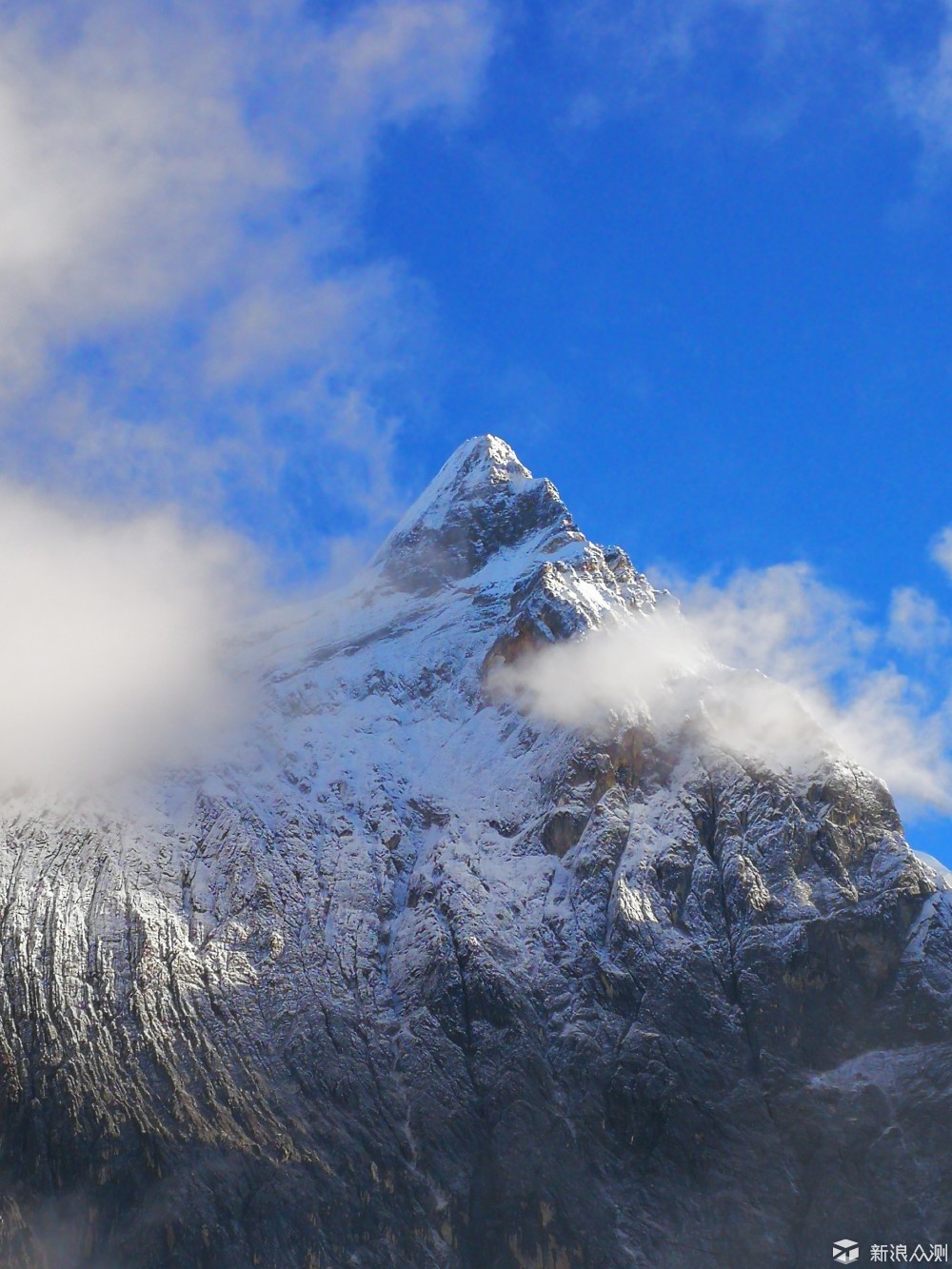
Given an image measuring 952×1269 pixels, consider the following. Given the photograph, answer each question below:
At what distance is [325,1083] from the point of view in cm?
11875

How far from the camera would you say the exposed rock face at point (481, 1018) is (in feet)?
358

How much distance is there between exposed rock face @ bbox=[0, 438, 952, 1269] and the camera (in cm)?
10906

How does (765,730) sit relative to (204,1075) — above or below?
above

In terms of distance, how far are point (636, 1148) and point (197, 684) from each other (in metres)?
80.4

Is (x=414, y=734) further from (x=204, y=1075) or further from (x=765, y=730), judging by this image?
(x=204, y=1075)

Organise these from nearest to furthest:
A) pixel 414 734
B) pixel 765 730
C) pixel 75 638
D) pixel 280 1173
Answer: pixel 280 1173
pixel 765 730
pixel 414 734
pixel 75 638

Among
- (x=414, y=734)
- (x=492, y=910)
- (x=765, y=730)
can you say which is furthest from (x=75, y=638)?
(x=765, y=730)

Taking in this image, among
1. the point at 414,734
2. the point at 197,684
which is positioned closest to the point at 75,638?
the point at 197,684

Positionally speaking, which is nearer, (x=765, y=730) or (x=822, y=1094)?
(x=822, y=1094)

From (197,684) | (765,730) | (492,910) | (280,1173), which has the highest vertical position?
(197,684)

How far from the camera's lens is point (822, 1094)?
4668 inches

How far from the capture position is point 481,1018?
125188 mm

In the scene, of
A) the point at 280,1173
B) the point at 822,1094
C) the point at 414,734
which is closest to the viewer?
the point at 280,1173

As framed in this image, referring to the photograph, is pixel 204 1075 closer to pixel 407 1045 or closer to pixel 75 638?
pixel 407 1045
